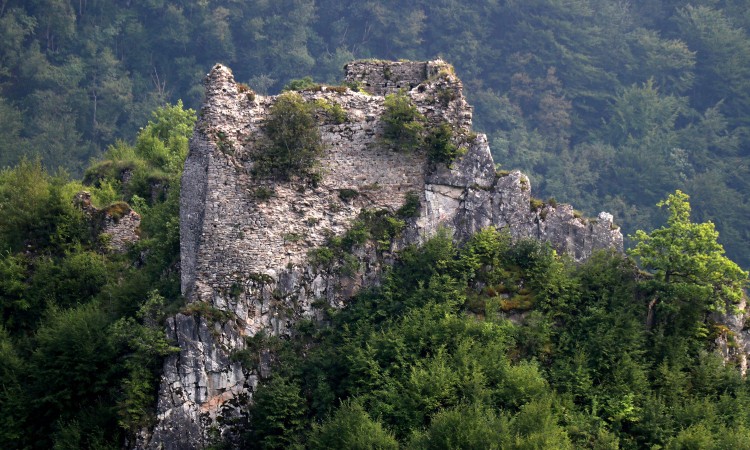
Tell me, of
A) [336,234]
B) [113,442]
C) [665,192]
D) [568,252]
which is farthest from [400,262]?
[665,192]

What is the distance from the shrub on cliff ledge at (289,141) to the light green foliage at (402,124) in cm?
180

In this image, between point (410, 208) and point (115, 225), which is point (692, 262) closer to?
point (410, 208)

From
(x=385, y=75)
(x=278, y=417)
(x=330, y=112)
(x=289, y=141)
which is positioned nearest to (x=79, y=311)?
(x=278, y=417)

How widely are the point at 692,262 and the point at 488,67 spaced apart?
38.8 metres

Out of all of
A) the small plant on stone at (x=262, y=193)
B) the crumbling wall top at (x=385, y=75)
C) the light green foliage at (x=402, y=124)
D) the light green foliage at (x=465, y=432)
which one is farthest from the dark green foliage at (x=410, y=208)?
the light green foliage at (x=465, y=432)

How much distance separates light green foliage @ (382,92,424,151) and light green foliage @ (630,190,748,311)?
5796 millimetres

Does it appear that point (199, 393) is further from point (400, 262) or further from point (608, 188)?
A: point (608, 188)

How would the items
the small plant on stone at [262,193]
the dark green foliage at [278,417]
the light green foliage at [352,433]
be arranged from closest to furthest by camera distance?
the light green foliage at [352,433]
the dark green foliage at [278,417]
the small plant on stone at [262,193]

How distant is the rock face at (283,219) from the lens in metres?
30.9

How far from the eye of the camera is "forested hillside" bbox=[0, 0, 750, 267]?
65.1m

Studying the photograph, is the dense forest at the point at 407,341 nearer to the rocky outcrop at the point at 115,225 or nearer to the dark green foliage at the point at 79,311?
the dark green foliage at the point at 79,311

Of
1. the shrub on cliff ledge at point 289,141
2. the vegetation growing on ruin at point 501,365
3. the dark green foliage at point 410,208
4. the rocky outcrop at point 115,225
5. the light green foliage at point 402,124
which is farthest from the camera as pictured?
the rocky outcrop at point 115,225

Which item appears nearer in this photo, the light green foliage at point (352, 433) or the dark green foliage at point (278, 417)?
the light green foliage at point (352, 433)

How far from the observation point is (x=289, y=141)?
32.6 m
